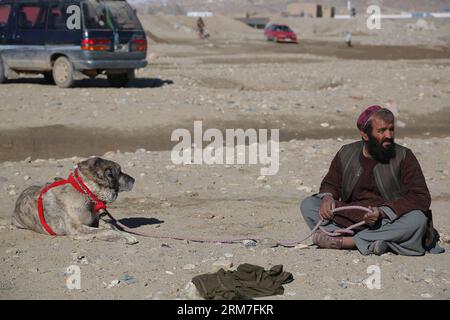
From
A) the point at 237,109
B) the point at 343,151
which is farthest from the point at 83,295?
the point at 237,109

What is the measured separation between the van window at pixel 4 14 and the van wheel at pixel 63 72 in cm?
199

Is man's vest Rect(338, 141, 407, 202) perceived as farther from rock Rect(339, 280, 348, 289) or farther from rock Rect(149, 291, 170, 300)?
rock Rect(149, 291, 170, 300)

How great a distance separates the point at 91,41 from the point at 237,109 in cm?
423

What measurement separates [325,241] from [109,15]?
43.3 feet

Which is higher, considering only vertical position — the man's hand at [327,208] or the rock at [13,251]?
the man's hand at [327,208]

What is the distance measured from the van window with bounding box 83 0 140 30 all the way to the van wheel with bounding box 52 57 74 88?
3.34 ft

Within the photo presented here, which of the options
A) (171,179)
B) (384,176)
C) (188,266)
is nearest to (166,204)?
(171,179)

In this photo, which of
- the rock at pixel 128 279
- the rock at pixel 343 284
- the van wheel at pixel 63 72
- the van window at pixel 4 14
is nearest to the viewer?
the rock at pixel 343 284

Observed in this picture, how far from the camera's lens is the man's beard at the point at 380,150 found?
6.65 m

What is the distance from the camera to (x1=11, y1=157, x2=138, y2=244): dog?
289 inches

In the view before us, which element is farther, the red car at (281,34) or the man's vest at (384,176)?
the red car at (281,34)

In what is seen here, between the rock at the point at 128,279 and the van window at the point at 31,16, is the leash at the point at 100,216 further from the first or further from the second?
the van window at the point at 31,16

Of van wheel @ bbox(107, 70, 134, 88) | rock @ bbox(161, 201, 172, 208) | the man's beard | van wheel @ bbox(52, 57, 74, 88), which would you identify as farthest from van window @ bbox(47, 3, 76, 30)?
the man's beard

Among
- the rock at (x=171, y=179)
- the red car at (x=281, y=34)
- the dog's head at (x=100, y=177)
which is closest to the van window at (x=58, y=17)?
the rock at (x=171, y=179)
